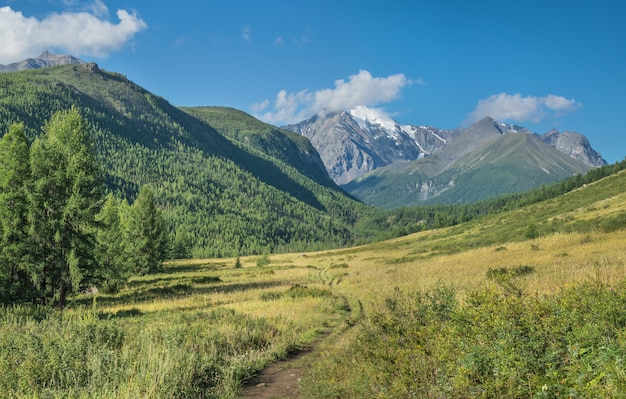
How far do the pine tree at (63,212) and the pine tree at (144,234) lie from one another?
2979 cm

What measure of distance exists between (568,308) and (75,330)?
45.2 ft

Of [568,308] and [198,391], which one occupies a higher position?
[568,308]

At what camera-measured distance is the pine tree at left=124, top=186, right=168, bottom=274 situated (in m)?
55.9

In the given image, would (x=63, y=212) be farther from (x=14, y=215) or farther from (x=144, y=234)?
(x=144, y=234)

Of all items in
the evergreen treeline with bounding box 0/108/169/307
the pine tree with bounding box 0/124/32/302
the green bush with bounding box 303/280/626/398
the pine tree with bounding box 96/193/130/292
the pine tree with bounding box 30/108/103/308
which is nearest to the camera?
the green bush with bounding box 303/280/626/398

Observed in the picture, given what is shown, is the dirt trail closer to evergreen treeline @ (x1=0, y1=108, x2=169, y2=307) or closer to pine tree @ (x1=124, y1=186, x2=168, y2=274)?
evergreen treeline @ (x1=0, y1=108, x2=169, y2=307)

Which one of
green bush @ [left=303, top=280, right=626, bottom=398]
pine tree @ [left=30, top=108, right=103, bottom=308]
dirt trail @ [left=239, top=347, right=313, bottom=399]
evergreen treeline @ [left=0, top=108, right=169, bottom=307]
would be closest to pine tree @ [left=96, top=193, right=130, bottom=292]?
pine tree @ [left=30, top=108, right=103, bottom=308]

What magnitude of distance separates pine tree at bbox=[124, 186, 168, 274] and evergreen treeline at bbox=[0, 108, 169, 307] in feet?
95.4

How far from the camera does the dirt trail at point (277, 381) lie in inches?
390

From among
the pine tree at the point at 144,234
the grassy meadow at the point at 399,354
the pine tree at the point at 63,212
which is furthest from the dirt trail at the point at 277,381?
the pine tree at the point at 144,234

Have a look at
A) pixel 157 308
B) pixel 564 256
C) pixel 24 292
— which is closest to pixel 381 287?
pixel 564 256

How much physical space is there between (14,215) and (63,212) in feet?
9.42

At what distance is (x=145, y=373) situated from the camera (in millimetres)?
8914

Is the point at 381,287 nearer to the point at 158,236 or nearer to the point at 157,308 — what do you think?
the point at 157,308
